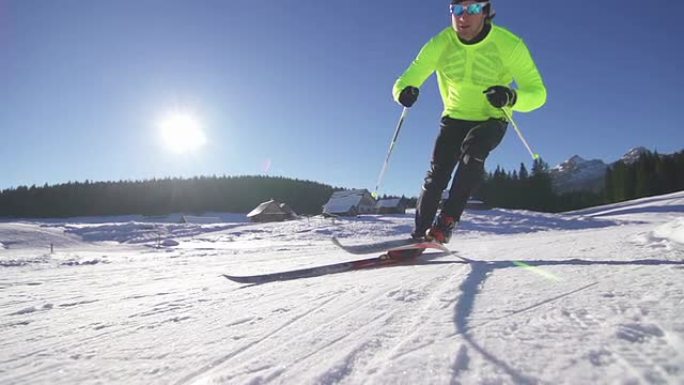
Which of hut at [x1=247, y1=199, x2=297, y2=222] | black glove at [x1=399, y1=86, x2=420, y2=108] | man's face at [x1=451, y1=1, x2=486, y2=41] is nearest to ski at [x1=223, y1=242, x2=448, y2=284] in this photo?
black glove at [x1=399, y1=86, x2=420, y2=108]

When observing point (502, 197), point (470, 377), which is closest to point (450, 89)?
point (470, 377)

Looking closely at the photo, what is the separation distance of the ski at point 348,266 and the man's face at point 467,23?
2.30 m

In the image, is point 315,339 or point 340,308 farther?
point 340,308

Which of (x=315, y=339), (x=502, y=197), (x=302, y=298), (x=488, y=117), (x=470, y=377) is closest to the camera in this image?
(x=470, y=377)

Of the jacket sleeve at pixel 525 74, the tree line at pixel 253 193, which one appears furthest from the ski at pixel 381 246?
the tree line at pixel 253 193

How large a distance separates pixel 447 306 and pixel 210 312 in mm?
1197

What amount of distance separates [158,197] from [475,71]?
94528 mm

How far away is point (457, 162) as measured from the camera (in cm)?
454

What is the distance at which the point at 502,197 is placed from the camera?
65.9 meters

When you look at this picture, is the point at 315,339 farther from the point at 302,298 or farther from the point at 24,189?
the point at 24,189

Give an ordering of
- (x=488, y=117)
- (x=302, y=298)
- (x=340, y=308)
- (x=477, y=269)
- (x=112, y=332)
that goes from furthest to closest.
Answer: (x=488, y=117) < (x=477, y=269) < (x=302, y=298) < (x=340, y=308) < (x=112, y=332)

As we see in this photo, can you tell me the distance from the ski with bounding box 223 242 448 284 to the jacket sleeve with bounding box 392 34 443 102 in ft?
5.68

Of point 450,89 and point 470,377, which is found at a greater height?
point 450,89

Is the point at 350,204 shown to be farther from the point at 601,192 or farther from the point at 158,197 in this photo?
the point at 158,197
